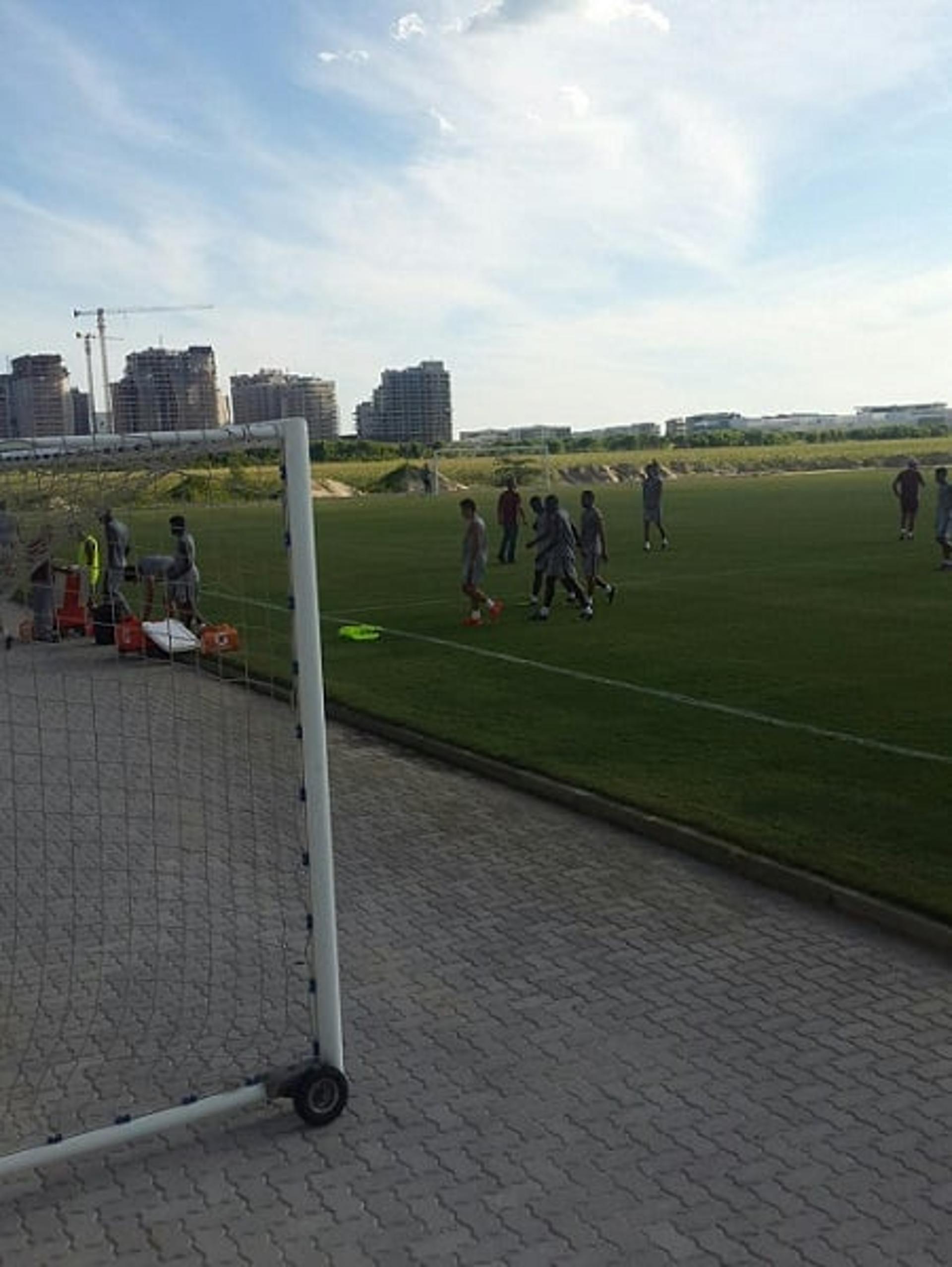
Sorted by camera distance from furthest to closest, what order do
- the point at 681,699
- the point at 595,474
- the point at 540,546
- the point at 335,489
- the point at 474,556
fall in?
1. the point at 595,474
2. the point at 335,489
3. the point at 540,546
4. the point at 474,556
5. the point at 681,699

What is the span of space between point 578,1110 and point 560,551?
1267cm

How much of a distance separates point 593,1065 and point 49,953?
3.06 metres

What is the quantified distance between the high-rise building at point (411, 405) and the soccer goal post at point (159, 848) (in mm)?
114543

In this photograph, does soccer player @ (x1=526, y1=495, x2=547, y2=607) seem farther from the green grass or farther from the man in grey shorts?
the green grass

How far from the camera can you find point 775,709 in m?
11.4

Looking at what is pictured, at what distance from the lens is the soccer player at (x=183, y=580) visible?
11750 mm

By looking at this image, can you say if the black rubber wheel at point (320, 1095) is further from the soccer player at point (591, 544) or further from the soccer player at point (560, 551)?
the soccer player at point (591, 544)

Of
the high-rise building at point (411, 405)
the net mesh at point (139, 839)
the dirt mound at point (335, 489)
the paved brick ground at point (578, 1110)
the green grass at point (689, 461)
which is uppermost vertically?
the high-rise building at point (411, 405)

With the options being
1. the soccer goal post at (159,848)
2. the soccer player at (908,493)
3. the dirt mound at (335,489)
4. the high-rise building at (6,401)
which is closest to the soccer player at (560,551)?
the soccer goal post at (159,848)

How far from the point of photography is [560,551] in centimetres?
1731

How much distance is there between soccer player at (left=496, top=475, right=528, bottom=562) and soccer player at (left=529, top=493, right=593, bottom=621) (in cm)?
789

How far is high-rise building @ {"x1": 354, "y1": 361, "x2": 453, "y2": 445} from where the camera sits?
127 meters

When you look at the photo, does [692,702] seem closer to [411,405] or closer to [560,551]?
[560,551]

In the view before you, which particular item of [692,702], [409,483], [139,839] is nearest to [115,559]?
[139,839]
